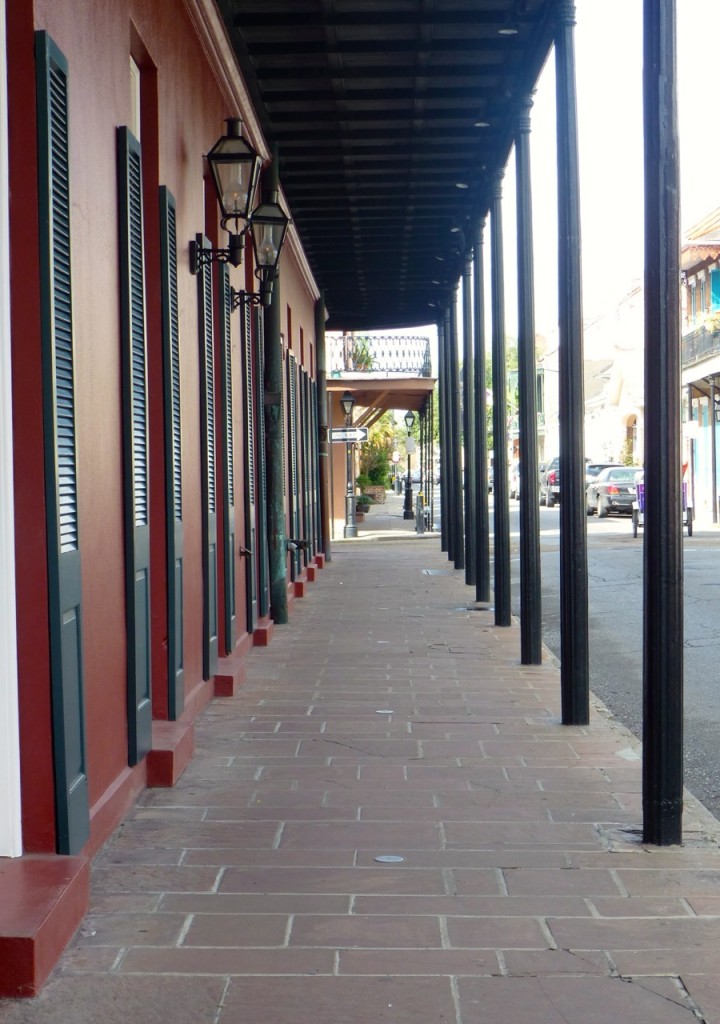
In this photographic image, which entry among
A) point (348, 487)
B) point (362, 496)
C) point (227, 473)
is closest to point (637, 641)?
point (227, 473)

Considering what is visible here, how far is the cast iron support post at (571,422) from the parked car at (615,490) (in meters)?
31.7

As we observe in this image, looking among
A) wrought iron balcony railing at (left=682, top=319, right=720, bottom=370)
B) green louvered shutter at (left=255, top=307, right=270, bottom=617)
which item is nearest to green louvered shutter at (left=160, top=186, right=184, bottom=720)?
green louvered shutter at (left=255, top=307, right=270, bottom=617)

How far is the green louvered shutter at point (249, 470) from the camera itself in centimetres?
1054

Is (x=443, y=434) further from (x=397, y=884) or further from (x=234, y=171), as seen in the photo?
(x=397, y=884)

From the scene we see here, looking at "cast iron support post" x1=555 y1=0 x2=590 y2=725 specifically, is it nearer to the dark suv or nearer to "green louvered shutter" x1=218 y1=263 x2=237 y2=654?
"green louvered shutter" x1=218 y1=263 x2=237 y2=654

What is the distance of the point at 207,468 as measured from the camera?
810cm

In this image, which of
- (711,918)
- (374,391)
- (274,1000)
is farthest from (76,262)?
(374,391)

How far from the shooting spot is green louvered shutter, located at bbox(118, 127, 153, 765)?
551 centimetres

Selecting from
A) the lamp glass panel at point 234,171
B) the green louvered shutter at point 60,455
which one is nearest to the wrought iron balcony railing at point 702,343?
the lamp glass panel at point 234,171

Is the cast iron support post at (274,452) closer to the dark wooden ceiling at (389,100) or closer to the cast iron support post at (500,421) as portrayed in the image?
the dark wooden ceiling at (389,100)

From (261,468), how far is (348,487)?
2163 centimetres

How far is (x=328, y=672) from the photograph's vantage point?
9.23m

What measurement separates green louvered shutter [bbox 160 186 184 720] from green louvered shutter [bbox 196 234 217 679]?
104cm

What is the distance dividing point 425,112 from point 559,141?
4.19 meters
